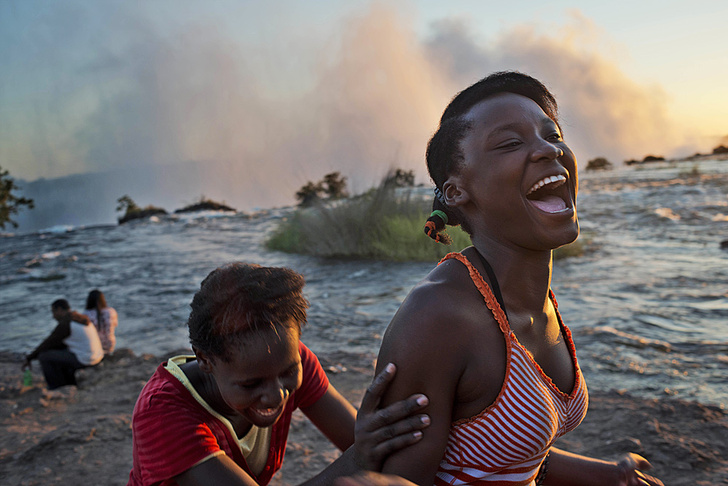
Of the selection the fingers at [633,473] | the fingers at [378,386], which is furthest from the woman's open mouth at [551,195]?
the fingers at [633,473]

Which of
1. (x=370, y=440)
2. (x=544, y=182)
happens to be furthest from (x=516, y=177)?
(x=370, y=440)

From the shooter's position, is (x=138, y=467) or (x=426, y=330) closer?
(x=426, y=330)

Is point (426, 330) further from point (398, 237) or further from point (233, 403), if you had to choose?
point (398, 237)

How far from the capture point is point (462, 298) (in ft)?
4.79

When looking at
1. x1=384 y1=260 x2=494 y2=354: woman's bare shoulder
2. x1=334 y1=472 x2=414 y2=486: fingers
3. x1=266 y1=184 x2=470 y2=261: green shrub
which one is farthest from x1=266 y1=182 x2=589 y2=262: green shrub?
x1=334 y1=472 x2=414 y2=486: fingers

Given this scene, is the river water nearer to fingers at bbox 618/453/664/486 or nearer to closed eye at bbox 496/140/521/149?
fingers at bbox 618/453/664/486

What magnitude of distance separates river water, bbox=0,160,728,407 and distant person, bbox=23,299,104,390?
21.5 inches

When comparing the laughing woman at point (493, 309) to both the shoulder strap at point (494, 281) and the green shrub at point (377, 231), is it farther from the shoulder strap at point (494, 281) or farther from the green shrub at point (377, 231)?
the green shrub at point (377, 231)

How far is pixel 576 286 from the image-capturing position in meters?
7.15

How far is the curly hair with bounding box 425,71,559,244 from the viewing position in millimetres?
1604

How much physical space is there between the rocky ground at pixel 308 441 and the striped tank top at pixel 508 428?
177cm

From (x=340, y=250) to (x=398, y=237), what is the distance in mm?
1330

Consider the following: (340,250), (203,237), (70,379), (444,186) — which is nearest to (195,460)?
(444,186)

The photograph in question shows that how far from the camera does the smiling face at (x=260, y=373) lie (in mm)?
1690
